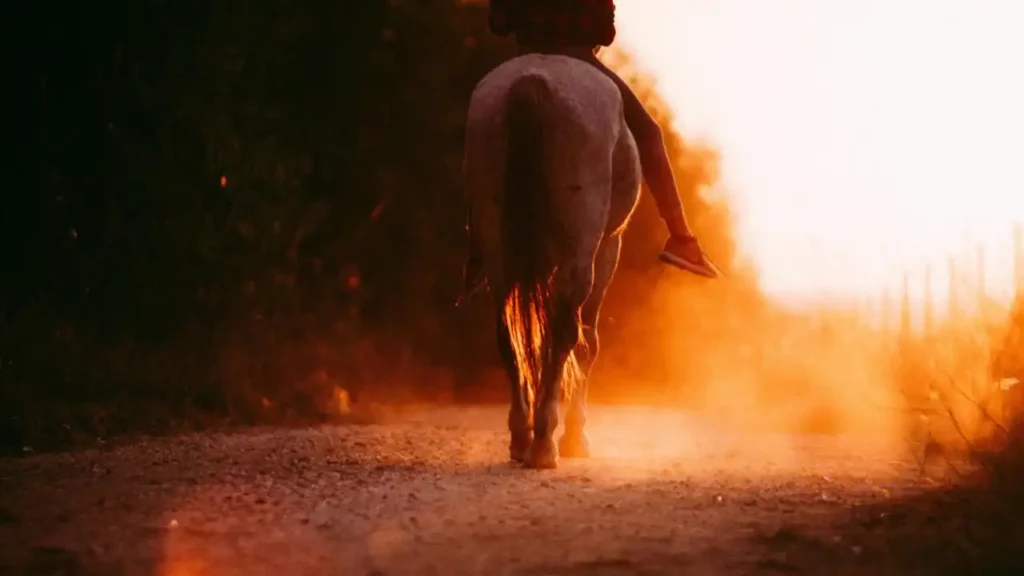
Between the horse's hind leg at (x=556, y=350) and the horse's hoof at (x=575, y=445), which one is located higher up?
the horse's hind leg at (x=556, y=350)

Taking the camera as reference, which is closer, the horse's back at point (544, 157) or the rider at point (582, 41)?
the horse's back at point (544, 157)

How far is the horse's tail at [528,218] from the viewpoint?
6289 mm

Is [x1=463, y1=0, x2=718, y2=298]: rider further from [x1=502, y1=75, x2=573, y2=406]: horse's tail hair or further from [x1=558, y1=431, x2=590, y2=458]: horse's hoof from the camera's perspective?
[x1=558, y1=431, x2=590, y2=458]: horse's hoof

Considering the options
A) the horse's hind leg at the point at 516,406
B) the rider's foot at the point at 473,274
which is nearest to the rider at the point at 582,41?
the rider's foot at the point at 473,274

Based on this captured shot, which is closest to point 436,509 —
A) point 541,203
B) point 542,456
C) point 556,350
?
point 542,456

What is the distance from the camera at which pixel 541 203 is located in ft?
20.7

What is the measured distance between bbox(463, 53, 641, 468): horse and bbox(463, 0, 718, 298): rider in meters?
0.35

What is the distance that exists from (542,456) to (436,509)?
1621 mm

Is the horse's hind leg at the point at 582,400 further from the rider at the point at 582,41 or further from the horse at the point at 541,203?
the horse at the point at 541,203

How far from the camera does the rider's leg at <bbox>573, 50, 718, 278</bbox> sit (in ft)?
23.5

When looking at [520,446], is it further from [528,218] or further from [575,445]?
[528,218]

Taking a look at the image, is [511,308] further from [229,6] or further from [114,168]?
[229,6]

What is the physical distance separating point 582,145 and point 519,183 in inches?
16.7

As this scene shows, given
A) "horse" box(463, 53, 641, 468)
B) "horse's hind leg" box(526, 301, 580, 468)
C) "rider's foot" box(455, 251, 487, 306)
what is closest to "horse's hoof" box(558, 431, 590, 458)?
"horse" box(463, 53, 641, 468)
